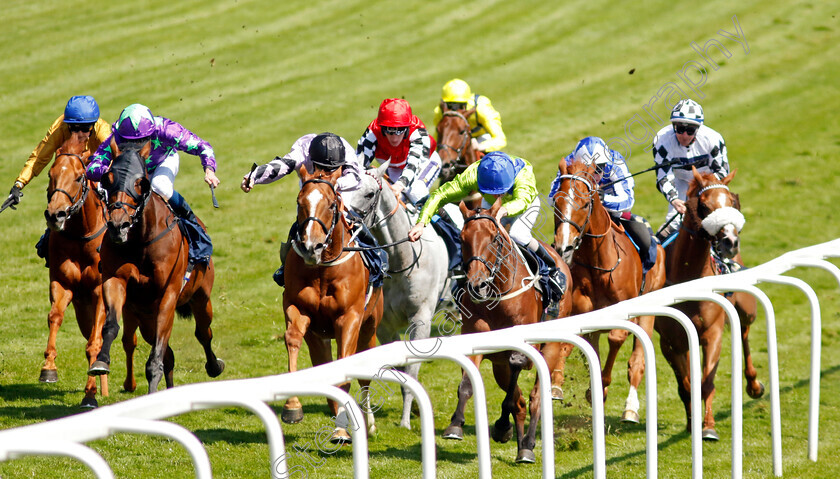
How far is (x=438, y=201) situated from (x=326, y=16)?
52.3 ft

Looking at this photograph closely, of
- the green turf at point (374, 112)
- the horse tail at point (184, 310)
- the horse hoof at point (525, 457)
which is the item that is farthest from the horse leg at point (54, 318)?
the horse hoof at point (525, 457)

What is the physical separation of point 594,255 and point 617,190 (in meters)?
0.89

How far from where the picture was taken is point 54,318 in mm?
7312

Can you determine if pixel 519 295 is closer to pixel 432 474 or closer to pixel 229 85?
pixel 432 474

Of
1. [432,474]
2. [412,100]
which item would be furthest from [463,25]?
[432,474]

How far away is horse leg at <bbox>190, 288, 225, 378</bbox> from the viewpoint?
778 centimetres

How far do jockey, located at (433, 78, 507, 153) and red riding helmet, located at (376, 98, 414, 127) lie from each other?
287 cm

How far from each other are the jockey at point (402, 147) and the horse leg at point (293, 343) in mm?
1486

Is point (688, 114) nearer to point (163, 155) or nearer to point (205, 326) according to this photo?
point (163, 155)

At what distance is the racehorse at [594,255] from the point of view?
265 inches

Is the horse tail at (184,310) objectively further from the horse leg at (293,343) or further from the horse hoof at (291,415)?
the horse hoof at (291,415)

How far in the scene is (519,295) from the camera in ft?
20.0

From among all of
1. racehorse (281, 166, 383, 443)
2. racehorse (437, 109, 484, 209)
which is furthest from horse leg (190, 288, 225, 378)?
racehorse (437, 109, 484, 209)

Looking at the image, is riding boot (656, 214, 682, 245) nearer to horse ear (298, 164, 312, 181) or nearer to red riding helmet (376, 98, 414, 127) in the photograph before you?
red riding helmet (376, 98, 414, 127)
